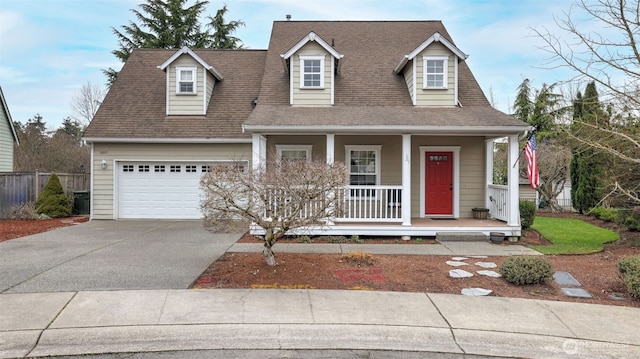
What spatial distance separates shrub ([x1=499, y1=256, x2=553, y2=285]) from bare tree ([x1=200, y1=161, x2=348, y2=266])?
2.97m

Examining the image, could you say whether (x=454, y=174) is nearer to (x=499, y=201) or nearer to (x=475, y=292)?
(x=499, y=201)

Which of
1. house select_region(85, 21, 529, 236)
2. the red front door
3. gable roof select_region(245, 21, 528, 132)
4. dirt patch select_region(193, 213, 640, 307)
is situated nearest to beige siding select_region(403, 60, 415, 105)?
house select_region(85, 21, 529, 236)

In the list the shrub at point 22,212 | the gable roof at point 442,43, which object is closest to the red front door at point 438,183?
the gable roof at point 442,43

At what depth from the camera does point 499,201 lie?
10.8m

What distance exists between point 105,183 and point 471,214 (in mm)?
12418

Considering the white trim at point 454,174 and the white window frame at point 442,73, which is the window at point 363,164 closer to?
the white trim at point 454,174

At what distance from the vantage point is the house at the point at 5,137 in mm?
17438

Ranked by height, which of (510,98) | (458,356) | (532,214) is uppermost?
(510,98)

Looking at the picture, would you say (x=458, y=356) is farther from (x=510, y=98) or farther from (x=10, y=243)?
(x=510, y=98)

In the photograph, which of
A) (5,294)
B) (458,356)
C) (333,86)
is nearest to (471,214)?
(333,86)

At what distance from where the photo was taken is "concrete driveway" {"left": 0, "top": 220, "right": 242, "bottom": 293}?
18.4 ft

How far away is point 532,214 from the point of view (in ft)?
33.9

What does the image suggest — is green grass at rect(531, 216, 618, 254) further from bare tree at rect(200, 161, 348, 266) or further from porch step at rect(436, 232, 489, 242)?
bare tree at rect(200, 161, 348, 266)

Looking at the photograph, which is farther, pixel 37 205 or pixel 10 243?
pixel 37 205
